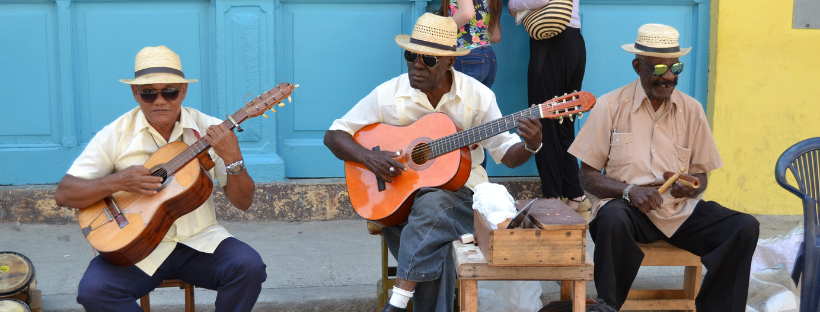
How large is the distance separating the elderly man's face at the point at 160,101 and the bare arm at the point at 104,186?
0.83 feet

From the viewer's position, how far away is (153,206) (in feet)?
10.3

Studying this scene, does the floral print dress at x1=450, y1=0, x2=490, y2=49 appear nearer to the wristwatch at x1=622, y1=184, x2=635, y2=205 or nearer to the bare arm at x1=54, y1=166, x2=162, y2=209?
the wristwatch at x1=622, y1=184, x2=635, y2=205

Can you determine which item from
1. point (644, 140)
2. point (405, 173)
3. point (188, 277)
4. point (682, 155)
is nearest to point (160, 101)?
point (188, 277)

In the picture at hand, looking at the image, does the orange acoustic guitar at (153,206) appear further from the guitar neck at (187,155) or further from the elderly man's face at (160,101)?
the elderly man's face at (160,101)

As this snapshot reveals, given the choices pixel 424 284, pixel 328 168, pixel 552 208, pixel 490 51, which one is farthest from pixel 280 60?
pixel 552 208

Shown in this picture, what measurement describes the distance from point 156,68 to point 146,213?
24.8 inches

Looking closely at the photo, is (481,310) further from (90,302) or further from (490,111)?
(90,302)

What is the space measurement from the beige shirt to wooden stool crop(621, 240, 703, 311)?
26cm

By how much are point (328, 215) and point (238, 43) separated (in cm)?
133

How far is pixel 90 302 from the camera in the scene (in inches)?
119

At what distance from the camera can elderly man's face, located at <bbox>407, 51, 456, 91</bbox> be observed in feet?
12.3

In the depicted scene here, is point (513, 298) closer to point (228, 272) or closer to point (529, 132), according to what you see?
point (529, 132)

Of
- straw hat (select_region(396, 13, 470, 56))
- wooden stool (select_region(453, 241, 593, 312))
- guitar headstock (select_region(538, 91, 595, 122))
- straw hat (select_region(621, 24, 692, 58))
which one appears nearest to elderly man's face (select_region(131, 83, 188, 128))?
straw hat (select_region(396, 13, 470, 56))

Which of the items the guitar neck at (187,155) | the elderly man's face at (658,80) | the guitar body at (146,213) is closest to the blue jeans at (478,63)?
the elderly man's face at (658,80)
